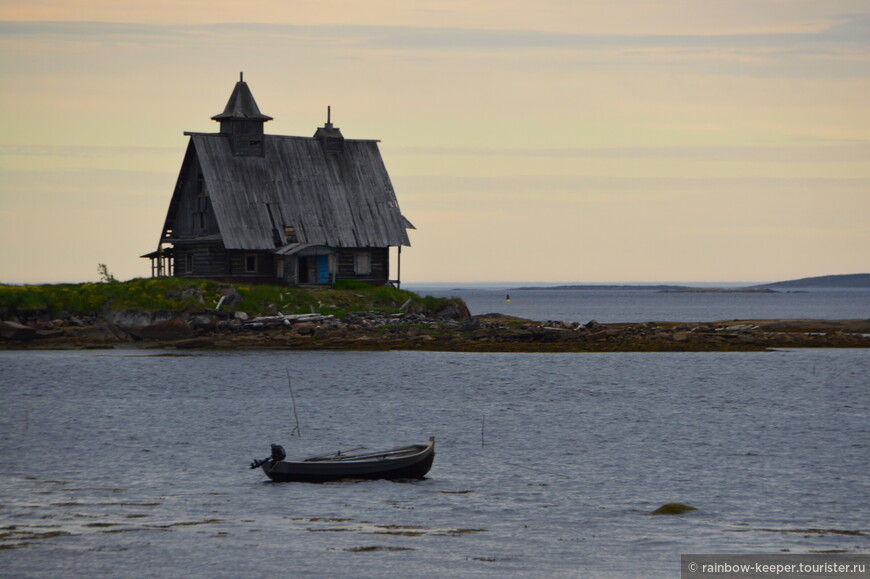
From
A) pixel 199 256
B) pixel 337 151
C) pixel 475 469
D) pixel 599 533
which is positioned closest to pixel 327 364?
pixel 199 256

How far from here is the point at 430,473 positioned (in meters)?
29.4

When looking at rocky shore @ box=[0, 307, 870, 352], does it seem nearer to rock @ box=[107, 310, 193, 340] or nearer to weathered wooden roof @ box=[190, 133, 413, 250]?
rock @ box=[107, 310, 193, 340]

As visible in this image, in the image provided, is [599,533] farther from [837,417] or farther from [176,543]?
[837,417]

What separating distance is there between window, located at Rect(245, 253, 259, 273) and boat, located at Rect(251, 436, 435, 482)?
44271 millimetres

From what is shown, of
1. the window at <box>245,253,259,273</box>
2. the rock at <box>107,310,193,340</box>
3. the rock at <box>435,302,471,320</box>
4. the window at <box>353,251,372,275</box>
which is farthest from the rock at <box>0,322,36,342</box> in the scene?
the rock at <box>435,302,471,320</box>

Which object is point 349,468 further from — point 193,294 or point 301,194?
point 301,194

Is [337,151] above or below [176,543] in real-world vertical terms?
above

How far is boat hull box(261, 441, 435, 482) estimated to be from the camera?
2703 centimetres

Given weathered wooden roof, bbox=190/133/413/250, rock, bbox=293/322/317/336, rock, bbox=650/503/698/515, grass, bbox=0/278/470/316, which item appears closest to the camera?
rock, bbox=650/503/698/515

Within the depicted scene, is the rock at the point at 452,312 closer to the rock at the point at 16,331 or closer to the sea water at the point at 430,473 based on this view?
the sea water at the point at 430,473

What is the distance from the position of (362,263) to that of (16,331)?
2251cm

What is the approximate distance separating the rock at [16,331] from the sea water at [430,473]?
5.35 meters

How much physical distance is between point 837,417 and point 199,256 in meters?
43.2

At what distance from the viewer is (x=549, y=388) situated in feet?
174
